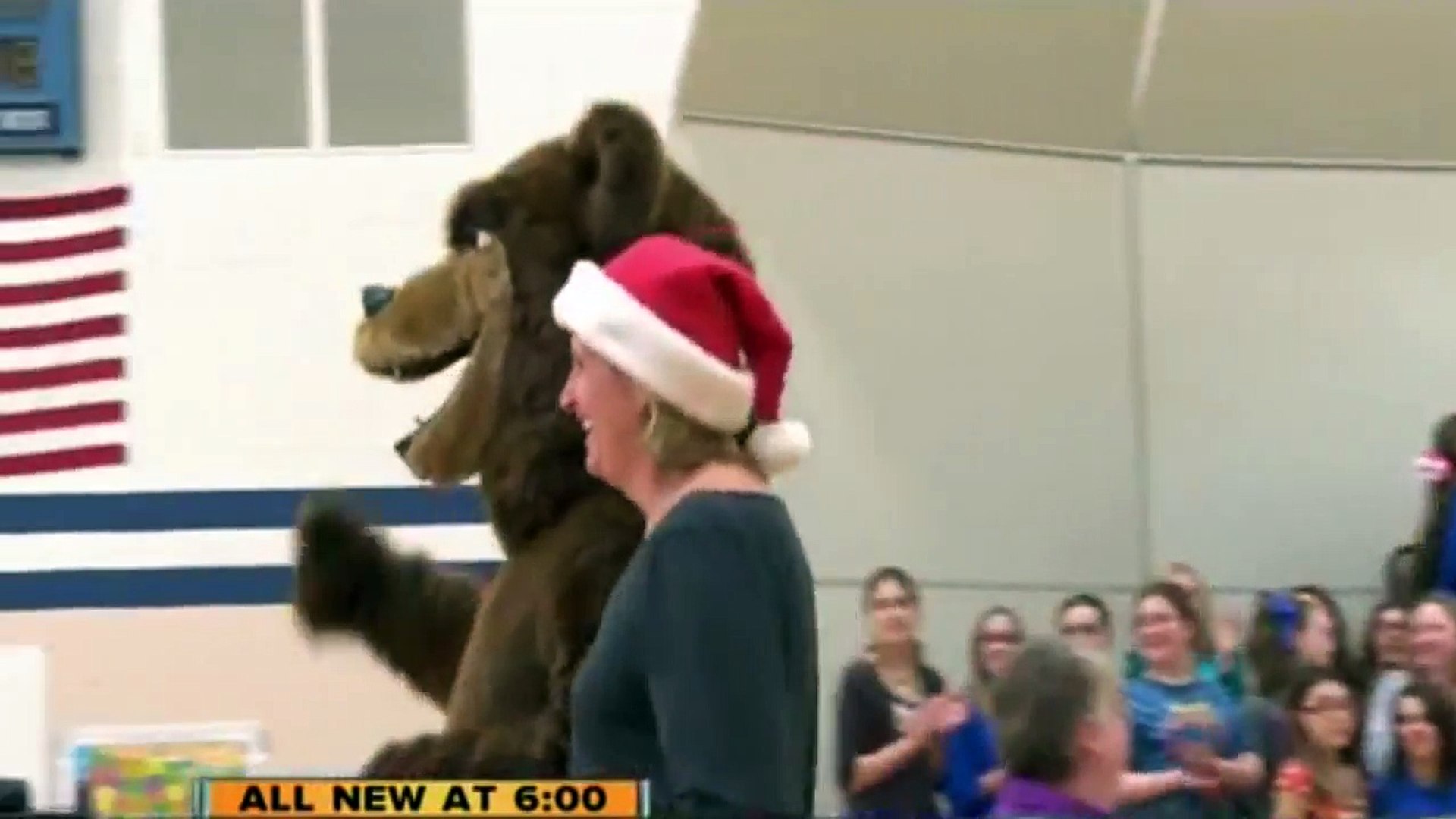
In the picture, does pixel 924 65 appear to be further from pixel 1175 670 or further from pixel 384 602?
pixel 384 602

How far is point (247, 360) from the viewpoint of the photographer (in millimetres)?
6570

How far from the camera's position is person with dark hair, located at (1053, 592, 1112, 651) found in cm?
539

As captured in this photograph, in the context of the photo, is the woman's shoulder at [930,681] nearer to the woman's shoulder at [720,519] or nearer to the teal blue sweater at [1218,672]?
the teal blue sweater at [1218,672]

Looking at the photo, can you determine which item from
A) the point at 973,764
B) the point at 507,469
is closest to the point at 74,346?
the point at 973,764

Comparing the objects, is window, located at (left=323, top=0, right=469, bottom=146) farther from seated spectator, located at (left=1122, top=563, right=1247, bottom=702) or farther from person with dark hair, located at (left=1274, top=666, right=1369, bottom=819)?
person with dark hair, located at (left=1274, top=666, right=1369, bottom=819)

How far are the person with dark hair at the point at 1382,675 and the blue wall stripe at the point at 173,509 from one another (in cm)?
243

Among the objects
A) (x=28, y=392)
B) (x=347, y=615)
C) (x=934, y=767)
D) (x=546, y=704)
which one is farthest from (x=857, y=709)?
(x=28, y=392)

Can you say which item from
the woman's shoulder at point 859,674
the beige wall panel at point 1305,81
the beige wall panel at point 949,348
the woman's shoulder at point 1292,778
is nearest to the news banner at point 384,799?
the woman's shoulder at point 859,674

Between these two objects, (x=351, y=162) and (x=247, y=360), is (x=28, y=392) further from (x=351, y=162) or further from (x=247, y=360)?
(x=351, y=162)

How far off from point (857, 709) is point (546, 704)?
7.43ft

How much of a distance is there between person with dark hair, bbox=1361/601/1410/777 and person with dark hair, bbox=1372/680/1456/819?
0.14ft

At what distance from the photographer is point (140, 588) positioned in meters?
6.52

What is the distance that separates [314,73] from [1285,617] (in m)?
3.06

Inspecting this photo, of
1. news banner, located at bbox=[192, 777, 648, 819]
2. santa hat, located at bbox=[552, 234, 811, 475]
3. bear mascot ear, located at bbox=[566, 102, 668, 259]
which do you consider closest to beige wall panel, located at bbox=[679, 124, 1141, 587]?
bear mascot ear, located at bbox=[566, 102, 668, 259]
